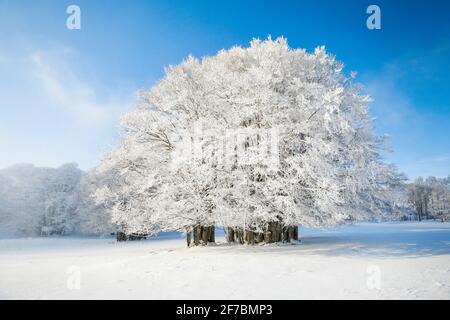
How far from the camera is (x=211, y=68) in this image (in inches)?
797

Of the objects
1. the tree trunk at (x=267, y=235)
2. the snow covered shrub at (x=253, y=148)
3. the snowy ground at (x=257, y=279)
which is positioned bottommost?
the snowy ground at (x=257, y=279)

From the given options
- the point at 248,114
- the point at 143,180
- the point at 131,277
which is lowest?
the point at 131,277

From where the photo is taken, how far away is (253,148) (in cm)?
1655

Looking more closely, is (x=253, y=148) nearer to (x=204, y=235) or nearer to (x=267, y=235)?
(x=267, y=235)

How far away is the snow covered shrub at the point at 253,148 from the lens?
1694cm

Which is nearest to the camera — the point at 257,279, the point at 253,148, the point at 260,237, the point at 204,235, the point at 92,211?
the point at 257,279

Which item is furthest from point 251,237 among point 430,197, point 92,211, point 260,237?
point 430,197

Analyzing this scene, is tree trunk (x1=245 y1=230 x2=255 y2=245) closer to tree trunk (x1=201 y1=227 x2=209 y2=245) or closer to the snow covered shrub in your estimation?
the snow covered shrub

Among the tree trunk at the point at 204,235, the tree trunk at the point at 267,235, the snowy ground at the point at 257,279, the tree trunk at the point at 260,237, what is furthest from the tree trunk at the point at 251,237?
the snowy ground at the point at 257,279

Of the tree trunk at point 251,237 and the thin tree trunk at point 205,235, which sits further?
the thin tree trunk at point 205,235

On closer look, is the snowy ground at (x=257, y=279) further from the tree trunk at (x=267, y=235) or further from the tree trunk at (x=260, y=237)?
the tree trunk at (x=260, y=237)
